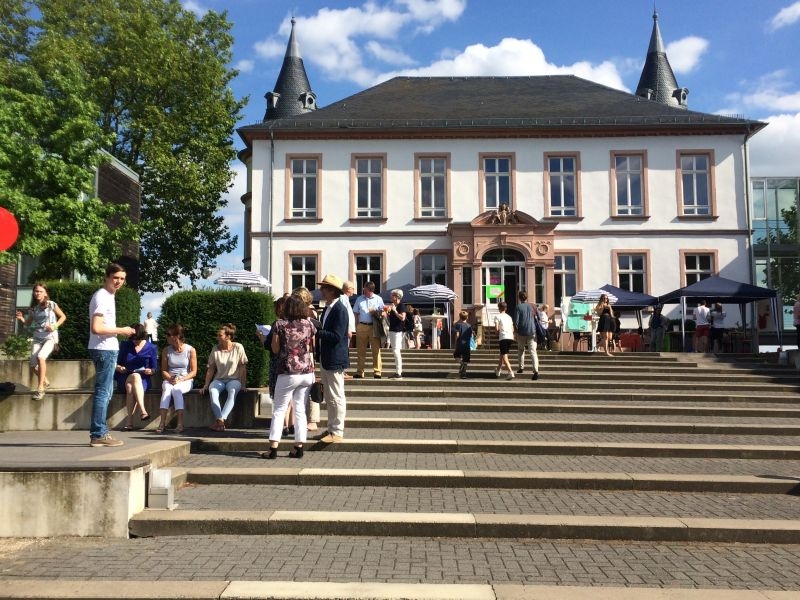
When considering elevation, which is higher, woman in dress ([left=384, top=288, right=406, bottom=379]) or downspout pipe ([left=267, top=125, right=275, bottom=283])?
downspout pipe ([left=267, top=125, right=275, bottom=283])

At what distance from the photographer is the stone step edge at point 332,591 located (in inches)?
174

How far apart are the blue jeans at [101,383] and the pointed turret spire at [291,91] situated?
33.5m

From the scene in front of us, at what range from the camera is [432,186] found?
27.9 m

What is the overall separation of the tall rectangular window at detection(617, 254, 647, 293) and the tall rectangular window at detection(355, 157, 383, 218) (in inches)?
387

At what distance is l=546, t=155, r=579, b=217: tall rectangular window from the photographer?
27.6m

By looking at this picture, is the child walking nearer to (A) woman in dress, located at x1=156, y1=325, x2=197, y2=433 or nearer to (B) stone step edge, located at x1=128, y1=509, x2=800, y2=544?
(A) woman in dress, located at x1=156, y1=325, x2=197, y2=433

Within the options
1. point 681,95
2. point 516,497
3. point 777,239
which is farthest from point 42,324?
point 681,95

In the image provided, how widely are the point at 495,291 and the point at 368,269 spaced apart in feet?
16.7

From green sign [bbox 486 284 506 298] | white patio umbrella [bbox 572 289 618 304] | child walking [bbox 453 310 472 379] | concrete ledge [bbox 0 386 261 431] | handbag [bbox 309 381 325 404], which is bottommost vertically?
concrete ledge [bbox 0 386 261 431]

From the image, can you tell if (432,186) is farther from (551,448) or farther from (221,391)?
(551,448)

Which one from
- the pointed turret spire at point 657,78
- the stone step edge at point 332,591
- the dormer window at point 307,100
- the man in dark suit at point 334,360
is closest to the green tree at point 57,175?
the man in dark suit at point 334,360

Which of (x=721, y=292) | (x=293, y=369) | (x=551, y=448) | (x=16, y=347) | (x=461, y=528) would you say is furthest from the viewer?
(x=721, y=292)

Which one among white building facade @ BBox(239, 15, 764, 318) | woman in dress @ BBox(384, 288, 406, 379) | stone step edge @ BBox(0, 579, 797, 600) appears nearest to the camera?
stone step edge @ BBox(0, 579, 797, 600)

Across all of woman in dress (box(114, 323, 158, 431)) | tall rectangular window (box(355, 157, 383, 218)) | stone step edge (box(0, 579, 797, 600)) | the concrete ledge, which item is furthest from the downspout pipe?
stone step edge (box(0, 579, 797, 600))
